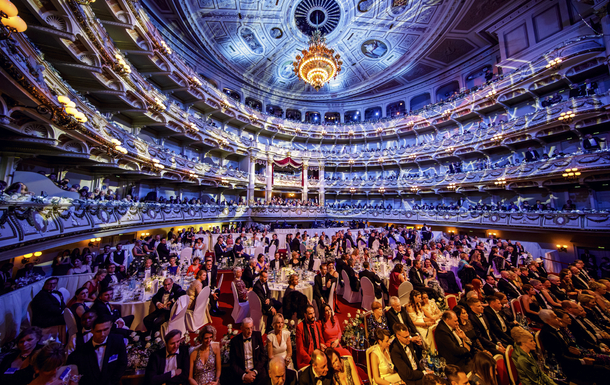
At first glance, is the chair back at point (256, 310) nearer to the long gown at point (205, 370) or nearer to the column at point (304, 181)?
the long gown at point (205, 370)

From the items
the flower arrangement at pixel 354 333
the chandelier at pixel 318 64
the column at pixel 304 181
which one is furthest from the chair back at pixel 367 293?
the column at pixel 304 181

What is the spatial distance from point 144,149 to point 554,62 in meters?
27.3

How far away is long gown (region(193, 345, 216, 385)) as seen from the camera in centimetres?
298

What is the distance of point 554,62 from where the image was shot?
48.4ft

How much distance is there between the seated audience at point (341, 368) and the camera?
2.71 meters

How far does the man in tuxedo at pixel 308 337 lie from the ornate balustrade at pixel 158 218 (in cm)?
641

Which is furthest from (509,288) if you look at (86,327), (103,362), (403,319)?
(86,327)

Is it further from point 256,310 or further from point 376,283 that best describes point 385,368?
point 376,283

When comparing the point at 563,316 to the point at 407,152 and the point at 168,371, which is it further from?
the point at 407,152

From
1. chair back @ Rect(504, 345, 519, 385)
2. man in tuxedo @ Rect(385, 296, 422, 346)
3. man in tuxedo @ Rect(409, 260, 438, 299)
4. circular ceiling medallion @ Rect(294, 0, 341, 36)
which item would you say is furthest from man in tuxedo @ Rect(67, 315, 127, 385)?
circular ceiling medallion @ Rect(294, 0, 341, 36)

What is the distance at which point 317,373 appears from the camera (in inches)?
107

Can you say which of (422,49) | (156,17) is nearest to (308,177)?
(422,49)

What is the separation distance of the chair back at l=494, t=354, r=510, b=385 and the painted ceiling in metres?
22.3

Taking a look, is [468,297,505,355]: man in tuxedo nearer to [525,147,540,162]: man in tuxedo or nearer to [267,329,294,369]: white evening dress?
[267,329,294,369]: white evening dress
